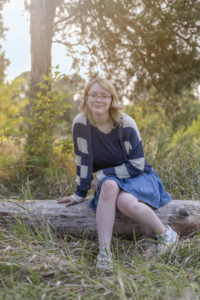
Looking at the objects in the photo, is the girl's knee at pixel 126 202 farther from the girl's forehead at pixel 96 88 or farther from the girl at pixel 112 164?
the girl's forehead at pixel 96 88

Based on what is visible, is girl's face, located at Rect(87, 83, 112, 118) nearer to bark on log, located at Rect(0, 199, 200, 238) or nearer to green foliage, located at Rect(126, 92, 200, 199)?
bark on log, located at Rect(0, 199, 200, 238)

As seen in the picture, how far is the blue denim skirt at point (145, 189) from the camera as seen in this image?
263 cm

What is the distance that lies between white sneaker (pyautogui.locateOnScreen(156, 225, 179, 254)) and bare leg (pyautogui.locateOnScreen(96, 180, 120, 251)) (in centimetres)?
40

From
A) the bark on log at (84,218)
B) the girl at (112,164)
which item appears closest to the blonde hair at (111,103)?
the girl at (112,164)

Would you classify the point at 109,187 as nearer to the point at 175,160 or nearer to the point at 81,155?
the point at 81,155

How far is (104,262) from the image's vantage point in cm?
227

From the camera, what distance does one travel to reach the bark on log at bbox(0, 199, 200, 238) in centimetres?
279

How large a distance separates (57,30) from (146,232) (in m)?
3.34

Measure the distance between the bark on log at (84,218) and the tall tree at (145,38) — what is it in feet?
7.76

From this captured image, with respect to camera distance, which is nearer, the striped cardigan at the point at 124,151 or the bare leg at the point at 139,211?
the bare leg at the point at 139,211

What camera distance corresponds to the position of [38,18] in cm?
454

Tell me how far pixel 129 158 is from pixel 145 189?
330mm

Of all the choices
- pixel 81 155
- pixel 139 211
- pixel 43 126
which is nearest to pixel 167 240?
pixel 139 211

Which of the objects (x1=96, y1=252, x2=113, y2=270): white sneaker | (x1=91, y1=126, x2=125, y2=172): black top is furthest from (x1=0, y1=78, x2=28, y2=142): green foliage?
(x1=96, y1=252, x2=113, y2=270): white sneaker
